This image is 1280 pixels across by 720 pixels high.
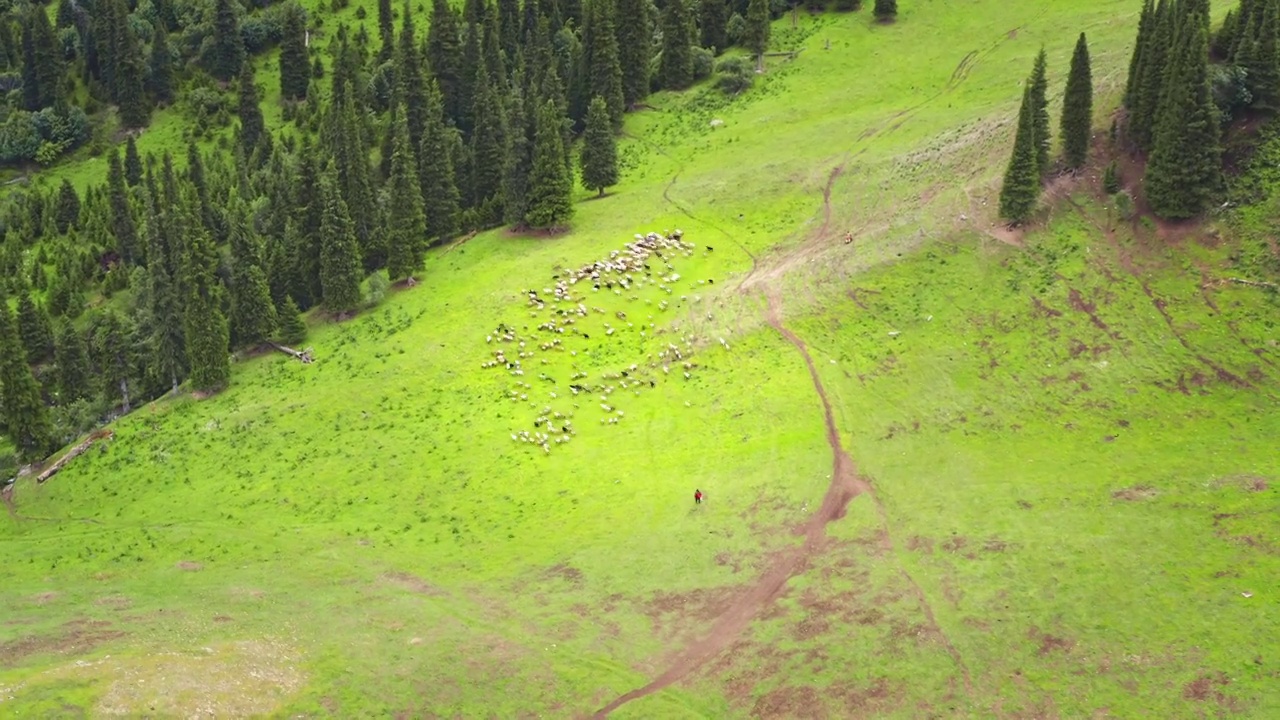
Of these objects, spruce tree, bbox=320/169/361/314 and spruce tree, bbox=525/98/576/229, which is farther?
spruce tree, bbox=525/98/576/229

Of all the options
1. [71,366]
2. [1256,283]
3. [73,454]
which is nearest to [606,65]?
[71,366]

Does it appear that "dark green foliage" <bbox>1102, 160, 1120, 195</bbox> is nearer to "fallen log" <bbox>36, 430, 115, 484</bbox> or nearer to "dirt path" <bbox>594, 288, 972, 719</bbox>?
"dirt path" <bbox>594, 288, 972, 719</bbox>

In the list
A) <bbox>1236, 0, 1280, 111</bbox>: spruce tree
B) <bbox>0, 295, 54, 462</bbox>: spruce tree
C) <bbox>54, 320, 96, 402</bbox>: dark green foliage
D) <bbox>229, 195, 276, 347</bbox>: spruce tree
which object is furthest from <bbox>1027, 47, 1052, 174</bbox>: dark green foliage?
<bbox>54, 320, 96, 402</bbox>: dark green foliage

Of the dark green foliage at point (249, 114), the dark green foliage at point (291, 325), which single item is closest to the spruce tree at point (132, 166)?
the dark green foliage at point (249, 114)

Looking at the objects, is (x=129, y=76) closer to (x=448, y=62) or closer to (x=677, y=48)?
(x=448, y=62)

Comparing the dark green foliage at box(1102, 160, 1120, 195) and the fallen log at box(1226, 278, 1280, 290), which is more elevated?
the dark green foliage at box(1102, 160, 1120, 195)

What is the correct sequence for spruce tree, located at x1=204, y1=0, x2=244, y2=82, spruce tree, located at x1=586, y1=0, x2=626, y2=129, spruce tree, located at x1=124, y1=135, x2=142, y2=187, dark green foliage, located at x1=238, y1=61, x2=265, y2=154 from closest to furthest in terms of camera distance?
spruce tree, located at x1=586, y1=0, x2=626, y2=129, spruce tree, located at x1=124, y1=135, x2=142, y2=187, dark green foliage, located at x1=238, y1=61, x2=265, y2=154, spruce tree, located at x1=204, y1=0, x2=244, y2=82

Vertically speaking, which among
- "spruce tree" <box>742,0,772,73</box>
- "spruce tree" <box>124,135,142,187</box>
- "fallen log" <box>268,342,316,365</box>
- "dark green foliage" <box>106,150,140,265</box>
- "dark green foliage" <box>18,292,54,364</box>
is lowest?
"dark green foliage" <box>18,292,54,364</box>
